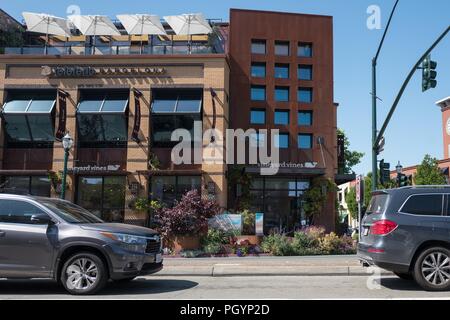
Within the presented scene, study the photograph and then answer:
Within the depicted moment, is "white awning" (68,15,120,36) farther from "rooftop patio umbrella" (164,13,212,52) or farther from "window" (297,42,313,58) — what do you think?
"window" (297,42,313,58)

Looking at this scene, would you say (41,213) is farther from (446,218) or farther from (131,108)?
(131,108)

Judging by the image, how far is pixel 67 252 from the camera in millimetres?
9211

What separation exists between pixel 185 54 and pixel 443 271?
63.9 ft

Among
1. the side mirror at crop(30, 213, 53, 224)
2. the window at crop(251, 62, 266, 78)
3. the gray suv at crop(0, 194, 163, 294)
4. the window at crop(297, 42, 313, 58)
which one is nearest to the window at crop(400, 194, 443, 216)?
the gray suv at crop(0, 194, 163, 294)

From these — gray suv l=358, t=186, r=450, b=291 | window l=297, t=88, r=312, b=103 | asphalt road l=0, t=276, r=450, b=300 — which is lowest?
asphalt road l=0, t=276, r=450, b=300

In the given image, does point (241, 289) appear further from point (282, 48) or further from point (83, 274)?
point (282, 48)

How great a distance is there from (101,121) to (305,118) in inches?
450

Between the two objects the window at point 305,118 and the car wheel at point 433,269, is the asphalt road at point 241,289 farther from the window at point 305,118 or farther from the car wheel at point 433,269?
the window at point 305,118

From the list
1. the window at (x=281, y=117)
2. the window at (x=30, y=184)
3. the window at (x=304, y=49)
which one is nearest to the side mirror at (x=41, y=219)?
the window at (x=30, y=184)

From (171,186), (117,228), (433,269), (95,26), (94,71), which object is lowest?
(433,269)

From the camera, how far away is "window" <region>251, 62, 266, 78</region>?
29688mm

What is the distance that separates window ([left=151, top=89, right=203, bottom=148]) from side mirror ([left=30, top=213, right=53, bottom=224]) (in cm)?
1667

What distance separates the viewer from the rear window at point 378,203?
32.8 ft

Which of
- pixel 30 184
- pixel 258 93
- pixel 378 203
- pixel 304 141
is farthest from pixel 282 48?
pixel 378 203
